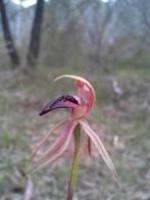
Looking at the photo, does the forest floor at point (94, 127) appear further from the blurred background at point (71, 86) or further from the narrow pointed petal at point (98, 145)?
the narrow pointed petal at point (98, 145)

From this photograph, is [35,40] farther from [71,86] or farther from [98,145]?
[98,145]

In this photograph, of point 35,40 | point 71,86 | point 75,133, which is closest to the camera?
point 75,133

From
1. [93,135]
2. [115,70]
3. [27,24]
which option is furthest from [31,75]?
[93,135]

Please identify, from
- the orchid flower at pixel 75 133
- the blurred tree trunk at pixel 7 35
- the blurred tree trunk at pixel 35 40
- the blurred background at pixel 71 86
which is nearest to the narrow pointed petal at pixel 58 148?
the orchid flower at pixel 75 133

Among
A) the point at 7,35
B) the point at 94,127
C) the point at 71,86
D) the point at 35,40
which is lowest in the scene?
the point at 71,86

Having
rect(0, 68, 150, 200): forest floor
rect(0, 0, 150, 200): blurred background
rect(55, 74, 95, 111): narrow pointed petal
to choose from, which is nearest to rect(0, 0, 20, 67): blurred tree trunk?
rect(0, 0, 150, 200): blurred background

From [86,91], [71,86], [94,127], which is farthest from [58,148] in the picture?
[71,86]

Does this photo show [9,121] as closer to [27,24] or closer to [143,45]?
[27,24]

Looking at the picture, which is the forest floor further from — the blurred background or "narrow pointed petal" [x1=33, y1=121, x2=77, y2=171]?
"narrow pointed petal" [x1=33, y1=121, x2=77, y2=171]
